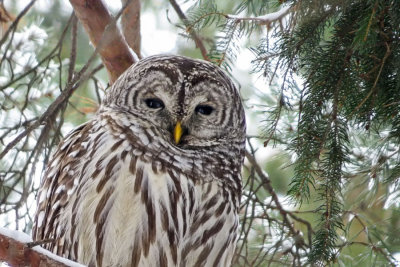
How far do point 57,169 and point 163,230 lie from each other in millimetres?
717

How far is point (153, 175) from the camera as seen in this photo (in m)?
3.65

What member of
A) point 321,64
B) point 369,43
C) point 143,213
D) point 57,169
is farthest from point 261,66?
point 57,169

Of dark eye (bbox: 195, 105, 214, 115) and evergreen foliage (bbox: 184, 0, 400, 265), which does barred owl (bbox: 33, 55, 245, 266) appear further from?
evergreen foliage (bbox: 184, 0, 400, 265)

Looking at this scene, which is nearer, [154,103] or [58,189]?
[58,189]

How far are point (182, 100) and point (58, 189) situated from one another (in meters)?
0.83

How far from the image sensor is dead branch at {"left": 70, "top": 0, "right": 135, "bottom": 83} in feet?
14.2

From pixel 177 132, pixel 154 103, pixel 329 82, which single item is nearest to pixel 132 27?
pixel 154 103

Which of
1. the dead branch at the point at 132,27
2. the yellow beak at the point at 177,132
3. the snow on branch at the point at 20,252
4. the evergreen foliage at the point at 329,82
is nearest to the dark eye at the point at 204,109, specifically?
the yellow beak at the point at 177,132

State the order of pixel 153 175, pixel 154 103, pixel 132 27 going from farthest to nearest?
pixel 132 27
pixel 154 103
pixel 153 175

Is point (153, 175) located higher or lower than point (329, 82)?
lower

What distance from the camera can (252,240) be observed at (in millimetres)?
4930

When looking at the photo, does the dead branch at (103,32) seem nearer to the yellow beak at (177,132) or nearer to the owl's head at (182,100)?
the owl's head at (182,100)

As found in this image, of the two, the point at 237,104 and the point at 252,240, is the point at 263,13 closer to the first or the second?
the point at 237,104

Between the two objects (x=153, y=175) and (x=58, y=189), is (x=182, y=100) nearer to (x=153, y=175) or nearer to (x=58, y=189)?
(x=153, y=175)
